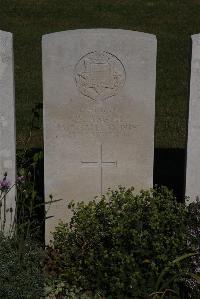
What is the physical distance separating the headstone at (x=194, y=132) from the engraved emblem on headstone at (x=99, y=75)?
53 centimetres

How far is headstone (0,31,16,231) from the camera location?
4.81 m

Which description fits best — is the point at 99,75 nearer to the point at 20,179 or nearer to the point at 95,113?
the point at 95,113

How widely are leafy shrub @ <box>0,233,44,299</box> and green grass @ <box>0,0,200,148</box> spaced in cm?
369

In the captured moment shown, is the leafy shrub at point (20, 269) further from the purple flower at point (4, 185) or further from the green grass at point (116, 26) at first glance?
the green grass at point (116, 26)

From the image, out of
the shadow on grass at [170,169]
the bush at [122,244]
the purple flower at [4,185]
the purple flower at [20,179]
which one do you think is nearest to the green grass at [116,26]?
the shadow on grass at [170,169]

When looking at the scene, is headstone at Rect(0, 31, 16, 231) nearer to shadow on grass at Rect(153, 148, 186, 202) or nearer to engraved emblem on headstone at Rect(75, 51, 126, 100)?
engraved emblem on headstone at Rect(75, 51, 126, 100)

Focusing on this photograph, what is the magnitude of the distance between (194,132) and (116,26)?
29.1ft

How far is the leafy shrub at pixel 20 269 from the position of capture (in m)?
4.25

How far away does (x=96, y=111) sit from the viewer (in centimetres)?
498

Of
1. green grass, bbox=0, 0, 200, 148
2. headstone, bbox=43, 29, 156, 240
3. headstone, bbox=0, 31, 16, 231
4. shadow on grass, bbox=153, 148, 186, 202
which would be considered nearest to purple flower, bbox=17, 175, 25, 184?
headstone, bbox=0, 31, 16, 231

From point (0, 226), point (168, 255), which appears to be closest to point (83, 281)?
point (168, 255)

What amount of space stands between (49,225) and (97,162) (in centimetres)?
66

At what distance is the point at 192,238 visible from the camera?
450 cm

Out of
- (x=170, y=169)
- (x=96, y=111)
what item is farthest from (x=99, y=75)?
(x=170, y=169)
